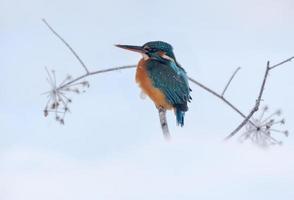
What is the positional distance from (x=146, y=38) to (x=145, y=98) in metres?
0.11

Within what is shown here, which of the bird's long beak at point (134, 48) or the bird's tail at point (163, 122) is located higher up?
the bird's long beak at point (134, 48)

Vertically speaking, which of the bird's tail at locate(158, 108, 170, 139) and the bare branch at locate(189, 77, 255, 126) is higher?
the bare branch at locate(189, 77, 255, 126)

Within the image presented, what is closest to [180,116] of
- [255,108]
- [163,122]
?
[163,122]

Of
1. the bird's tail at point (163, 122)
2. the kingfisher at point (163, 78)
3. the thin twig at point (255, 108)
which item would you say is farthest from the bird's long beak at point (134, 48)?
the thin twig at point (255, 108)

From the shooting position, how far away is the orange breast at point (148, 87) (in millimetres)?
1045

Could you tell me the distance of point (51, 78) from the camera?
1077 mm

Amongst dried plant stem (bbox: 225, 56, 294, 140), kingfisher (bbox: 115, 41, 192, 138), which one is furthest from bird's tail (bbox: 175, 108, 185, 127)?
dried plant stem (bbox: 225, 56, 294, 140)

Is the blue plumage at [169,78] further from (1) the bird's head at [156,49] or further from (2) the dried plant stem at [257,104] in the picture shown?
(2) the dried plant stem at [257,104]

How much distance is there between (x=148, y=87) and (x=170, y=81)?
4cm

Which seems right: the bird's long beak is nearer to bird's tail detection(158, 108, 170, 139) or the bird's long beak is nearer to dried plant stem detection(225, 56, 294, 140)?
bird's tail detection(158, 108, 170, 139)

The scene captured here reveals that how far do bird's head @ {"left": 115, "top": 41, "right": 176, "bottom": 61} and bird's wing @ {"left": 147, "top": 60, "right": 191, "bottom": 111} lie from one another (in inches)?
0.5

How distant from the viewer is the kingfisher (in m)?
1.04

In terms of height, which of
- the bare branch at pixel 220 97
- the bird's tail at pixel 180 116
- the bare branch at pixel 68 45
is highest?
the bare branch at pixel 68 45

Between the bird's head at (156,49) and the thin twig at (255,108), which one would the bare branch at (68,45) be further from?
the thin twig at (255,108)
